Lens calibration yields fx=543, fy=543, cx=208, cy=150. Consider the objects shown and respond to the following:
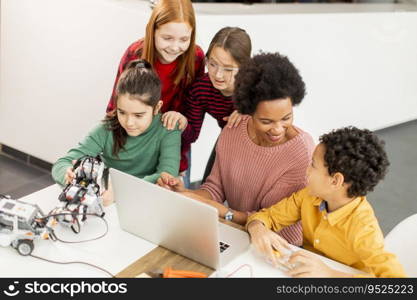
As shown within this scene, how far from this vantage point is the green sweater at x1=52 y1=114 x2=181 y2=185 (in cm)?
208

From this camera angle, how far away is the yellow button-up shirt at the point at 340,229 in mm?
1511

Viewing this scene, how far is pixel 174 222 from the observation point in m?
1.53

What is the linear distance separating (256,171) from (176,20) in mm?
673

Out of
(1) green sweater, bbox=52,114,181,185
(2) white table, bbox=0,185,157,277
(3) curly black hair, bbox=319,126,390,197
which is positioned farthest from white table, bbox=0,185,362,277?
(1) green sweater, bbox=52,114,181,185

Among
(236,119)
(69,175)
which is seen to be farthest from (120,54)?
(69,175)

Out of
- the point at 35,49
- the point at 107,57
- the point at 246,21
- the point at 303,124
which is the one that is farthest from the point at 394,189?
the point at 35,49

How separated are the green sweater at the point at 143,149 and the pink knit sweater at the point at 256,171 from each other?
0.58 ft

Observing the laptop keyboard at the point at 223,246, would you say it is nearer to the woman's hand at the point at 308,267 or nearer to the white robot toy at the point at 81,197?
the woman's hand at the point at 308,267

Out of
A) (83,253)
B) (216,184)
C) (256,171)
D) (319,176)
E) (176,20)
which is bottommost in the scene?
(83,253)

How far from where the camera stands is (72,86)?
328cm

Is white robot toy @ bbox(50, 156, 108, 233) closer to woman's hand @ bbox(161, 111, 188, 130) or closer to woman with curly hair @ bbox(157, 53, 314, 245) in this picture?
woman with curly hair @ bbox(157, 53, 314, 245)

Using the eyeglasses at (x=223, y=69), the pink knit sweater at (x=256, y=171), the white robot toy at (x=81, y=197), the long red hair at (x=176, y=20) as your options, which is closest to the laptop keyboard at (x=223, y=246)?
the pink knit sweater at (x=256, y=171)

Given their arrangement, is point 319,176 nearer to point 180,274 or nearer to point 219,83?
point 180,274

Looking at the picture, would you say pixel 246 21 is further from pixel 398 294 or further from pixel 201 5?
pixel 398 294
